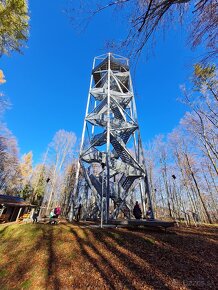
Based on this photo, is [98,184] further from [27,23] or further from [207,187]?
[207,187]

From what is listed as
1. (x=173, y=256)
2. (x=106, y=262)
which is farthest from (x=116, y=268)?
(x=173, y=256)

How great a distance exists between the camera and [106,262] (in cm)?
499

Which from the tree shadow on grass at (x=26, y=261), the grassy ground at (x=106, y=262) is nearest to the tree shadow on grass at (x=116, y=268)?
the grassy ground at (x=106, y=262)

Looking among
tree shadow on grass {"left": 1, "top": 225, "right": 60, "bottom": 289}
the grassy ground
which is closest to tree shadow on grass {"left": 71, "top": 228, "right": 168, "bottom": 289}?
the grassy ground

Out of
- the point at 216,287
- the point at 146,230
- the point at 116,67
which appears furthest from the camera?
the point at 116,67

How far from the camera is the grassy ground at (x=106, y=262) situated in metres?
4.05

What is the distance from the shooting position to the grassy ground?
159 inches

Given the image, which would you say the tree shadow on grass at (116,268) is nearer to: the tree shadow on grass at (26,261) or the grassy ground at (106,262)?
the grassy ground at (106,262)

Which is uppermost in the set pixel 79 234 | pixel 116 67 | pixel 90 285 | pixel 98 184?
pixel 116 67

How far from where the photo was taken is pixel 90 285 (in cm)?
407

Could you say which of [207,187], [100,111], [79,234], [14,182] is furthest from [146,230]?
[14,182]

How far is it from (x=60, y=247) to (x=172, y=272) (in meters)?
4.18

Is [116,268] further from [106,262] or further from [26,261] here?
[26,261]

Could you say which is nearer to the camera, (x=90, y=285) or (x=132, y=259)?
(x=90, y=285)
